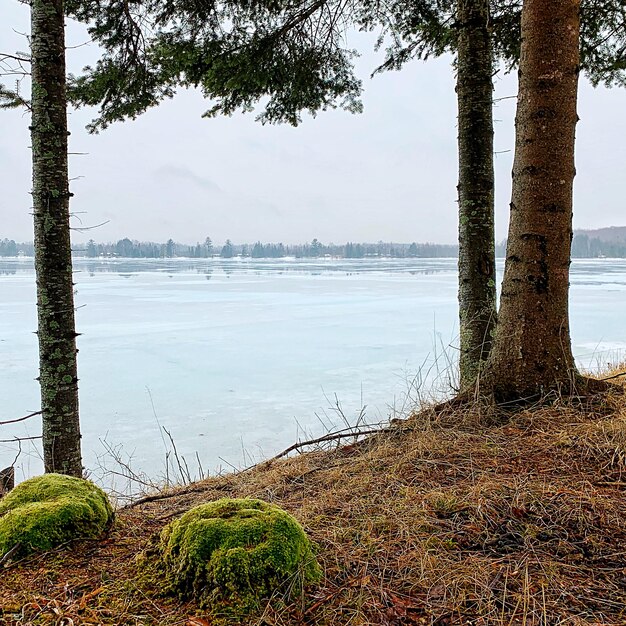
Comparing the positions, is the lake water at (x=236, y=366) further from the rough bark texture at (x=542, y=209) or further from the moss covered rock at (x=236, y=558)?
the moss covered rock at (x=236, y=558)

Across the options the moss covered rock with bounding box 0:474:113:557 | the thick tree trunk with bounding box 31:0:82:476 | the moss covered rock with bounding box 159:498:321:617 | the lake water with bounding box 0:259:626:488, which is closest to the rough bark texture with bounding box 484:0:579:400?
the lake water with bounding box 0:259:626:488

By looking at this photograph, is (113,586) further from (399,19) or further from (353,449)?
(399,19)

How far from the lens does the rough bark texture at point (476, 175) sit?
4.01 m

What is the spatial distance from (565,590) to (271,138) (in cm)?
4146

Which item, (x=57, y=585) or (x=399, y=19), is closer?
(x=57, y=585)

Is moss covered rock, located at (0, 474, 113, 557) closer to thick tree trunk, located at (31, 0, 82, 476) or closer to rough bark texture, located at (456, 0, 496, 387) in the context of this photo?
thick tree trunk, located at (31, 0, 82, 476)

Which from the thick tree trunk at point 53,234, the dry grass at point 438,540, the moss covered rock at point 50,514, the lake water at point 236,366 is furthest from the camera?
the lake water at point 236,366

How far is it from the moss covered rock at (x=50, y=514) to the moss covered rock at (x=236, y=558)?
1.22ft

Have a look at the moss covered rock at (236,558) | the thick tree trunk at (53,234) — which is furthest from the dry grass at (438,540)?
the thick tree trunk at (53,234)

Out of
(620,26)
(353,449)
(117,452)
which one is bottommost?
(117,452)

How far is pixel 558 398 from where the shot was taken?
306cm

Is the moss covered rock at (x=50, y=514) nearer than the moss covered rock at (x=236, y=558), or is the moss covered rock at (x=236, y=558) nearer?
the moss covered rock at (x=236, y=558)

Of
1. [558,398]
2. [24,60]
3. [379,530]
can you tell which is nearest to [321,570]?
[379,530]

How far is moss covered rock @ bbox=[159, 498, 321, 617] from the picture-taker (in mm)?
1417
